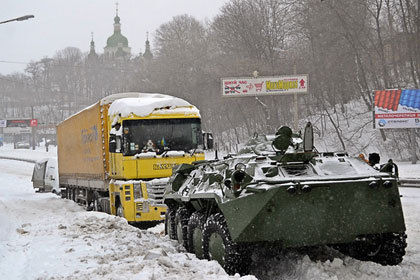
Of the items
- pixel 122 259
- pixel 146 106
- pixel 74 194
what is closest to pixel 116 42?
pixel 74 194

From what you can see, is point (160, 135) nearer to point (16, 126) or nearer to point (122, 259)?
point (122, 259)

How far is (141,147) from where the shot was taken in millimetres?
14969

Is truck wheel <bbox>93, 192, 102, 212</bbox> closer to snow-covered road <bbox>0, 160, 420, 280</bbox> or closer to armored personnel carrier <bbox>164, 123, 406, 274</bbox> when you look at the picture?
snow-covered road <bbox>0, 160, 420, 280</bbox>

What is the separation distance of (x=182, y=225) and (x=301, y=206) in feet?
11.5

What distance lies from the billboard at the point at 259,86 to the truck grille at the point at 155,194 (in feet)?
70.4

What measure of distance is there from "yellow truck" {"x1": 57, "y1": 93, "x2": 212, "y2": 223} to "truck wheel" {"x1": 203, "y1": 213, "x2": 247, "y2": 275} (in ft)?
19.0

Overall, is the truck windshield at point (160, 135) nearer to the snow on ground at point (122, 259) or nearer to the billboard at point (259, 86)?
the snow on ground at point (122, 259)

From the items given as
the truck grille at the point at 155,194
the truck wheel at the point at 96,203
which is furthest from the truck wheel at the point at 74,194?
the truck grille at the point at 155,194

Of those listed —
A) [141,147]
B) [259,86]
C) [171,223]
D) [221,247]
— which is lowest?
[171,223]

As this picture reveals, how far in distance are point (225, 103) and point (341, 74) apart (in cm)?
1084

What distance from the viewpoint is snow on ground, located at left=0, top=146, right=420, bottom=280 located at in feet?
25.3

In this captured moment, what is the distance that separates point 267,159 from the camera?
8320mm

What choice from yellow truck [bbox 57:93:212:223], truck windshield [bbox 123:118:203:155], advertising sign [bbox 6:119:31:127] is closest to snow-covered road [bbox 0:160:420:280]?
yellow truck [bbox 57:93:212:223]

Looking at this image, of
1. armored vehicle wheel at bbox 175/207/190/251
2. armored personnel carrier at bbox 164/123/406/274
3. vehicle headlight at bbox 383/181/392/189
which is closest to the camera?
armored personnel carrier at bbox 164/123/406/274
